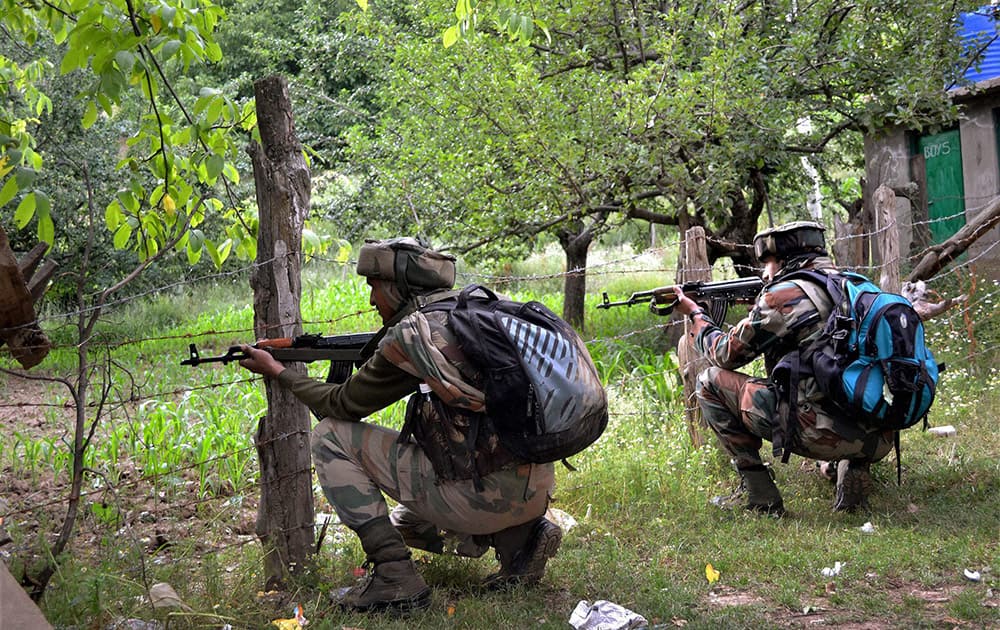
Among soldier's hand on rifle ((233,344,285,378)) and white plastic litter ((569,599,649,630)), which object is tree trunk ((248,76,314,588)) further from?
white plastic litter ((569,599,649,630))

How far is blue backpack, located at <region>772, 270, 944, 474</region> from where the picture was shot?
4738 millimetres

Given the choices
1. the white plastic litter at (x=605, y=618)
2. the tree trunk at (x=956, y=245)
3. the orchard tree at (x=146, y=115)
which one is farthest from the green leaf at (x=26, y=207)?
the tree trunk at (x=956, y=245)

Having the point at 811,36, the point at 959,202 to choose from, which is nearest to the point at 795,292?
the point at 811,36

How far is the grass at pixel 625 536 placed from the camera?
3.89 meters

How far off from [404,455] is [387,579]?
521 millimetres

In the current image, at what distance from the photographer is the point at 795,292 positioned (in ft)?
16.2

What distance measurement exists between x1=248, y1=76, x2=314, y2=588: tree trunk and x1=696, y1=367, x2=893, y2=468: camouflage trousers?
252cm

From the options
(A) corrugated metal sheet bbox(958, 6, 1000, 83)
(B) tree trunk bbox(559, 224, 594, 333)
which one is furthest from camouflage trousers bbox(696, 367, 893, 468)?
(B) tree trunk bbox(559, 224, 594, 333)

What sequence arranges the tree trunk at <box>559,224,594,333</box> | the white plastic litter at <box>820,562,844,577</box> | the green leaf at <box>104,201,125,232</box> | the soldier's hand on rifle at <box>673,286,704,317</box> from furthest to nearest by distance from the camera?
1. the tree trunk at <box>559,224,594,333</box>
2. the soldier's hand on rifle at <box>673,286,704,317</box>
3. the green leaf at <box>104,201,125,232</box>
4. the white plastic litter at <box>820,562,844,577</box>

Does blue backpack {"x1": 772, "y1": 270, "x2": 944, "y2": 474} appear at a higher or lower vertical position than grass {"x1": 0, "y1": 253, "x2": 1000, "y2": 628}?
higher

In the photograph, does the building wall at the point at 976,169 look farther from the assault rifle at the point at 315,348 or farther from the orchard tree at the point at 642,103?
the assault rifle at the point at 315,348

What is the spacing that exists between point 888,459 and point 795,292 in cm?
188

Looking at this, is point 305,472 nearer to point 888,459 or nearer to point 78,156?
point 888,459

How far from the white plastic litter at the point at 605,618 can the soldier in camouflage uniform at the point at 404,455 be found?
409 mm
